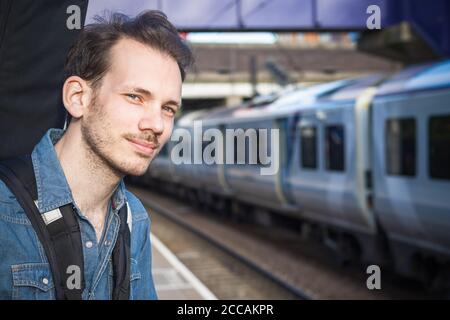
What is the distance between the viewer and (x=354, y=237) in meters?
11.7

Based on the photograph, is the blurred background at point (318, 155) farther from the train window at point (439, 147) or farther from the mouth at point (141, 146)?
the mouth at point (141, 146)

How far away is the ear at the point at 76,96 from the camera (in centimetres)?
173

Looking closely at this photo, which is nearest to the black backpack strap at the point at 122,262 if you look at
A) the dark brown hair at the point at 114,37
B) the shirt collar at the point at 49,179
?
the shirt collar at the point at 49,179

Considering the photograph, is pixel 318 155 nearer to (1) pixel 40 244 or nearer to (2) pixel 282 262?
(2) pixel 282 262

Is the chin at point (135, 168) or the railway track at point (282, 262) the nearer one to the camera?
the chin at point (135, 168)

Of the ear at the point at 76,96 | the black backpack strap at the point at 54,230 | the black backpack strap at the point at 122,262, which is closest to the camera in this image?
the black backpack strap at the point at 54,230

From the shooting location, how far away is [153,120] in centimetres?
171

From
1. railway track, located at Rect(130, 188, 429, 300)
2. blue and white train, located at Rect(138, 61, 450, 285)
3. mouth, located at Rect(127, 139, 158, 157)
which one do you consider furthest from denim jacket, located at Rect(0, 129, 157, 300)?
railway track, located at Rect(130, 188, 429, 300)

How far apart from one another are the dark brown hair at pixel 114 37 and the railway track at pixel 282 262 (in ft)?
26.2

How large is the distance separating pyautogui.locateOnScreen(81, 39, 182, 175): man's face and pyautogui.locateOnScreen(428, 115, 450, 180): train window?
726 centimetres

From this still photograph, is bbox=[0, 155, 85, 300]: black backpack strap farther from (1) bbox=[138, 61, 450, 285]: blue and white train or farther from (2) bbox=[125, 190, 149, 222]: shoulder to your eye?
(1) bbox=[138, 61, 450, 285]: blue and white train

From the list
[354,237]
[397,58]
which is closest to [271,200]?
[354,237]
